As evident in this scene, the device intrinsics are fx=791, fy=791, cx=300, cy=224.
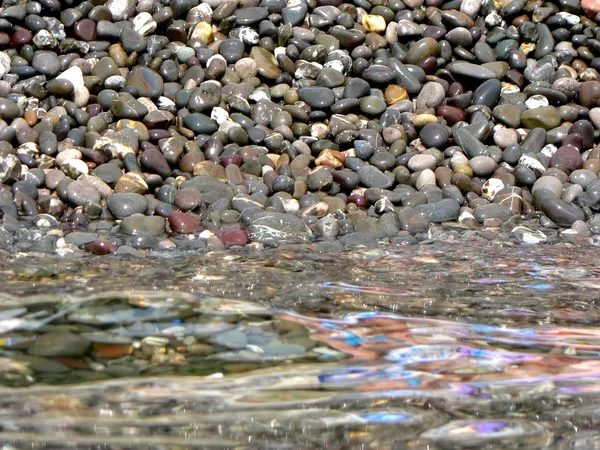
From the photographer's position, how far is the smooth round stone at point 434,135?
593 cm

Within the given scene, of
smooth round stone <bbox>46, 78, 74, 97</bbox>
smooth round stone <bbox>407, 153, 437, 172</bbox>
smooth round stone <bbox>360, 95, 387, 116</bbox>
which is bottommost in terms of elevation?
smooth round stone <bbox>407, 153, 437, 172</bbox>

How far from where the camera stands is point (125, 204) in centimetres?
503

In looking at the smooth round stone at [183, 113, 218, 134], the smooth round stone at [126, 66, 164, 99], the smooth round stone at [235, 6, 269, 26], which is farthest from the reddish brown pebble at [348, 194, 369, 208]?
the smooth round stone at [235, 6, 269, 26]

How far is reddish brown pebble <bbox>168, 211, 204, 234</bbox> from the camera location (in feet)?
15.8

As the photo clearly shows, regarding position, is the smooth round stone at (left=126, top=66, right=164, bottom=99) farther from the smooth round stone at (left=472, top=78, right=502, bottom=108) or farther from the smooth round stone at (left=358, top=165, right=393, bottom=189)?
the smooth round stone at (left=472, top=78, right=502, bottom=108)

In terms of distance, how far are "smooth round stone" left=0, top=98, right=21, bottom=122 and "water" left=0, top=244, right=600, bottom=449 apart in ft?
10.1

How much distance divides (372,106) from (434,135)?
55 cm

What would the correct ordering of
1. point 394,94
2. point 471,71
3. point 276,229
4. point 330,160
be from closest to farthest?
point 276,229 < point 330,160 < point 394,94 < point 471,71

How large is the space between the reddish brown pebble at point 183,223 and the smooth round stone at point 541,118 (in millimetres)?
2804

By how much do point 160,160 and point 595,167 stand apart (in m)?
3.14

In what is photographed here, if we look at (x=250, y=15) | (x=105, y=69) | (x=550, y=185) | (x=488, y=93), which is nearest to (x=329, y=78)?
(x=250, y=15)

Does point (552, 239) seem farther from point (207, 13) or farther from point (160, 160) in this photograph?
point (207, 13)

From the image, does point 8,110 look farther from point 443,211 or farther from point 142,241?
point 443,211

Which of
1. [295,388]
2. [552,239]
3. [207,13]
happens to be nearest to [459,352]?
[295,388]
